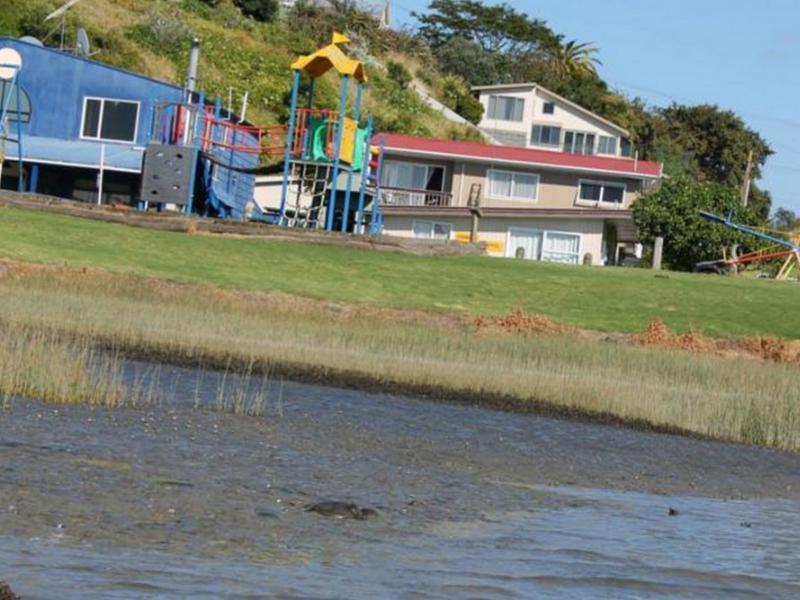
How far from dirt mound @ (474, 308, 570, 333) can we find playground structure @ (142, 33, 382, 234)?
12.2 metres

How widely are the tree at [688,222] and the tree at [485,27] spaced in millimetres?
53259

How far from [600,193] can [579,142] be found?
17373mm

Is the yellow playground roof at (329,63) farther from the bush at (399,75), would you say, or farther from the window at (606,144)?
the window at (606,144)

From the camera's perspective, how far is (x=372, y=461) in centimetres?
1545

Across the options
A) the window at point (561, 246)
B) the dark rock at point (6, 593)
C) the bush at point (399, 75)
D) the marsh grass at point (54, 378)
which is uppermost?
the bush at point (399, 75)

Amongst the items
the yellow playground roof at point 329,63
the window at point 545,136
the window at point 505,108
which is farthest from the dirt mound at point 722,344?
the window at point 505,108

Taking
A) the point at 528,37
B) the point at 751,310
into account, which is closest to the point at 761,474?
the point at 751,310

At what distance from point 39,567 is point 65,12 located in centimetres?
6350

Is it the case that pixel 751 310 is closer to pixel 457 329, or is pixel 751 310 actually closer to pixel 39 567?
pixel 457 329

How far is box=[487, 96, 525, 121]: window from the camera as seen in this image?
90.9m

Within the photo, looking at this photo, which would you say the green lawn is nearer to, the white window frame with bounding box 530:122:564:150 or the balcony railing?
the balcony railing

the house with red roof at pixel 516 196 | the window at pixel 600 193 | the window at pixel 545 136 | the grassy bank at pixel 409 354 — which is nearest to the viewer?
the grassy bank at pixel 409 354

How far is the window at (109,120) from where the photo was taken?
51.5 metres

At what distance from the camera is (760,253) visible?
199 ft
